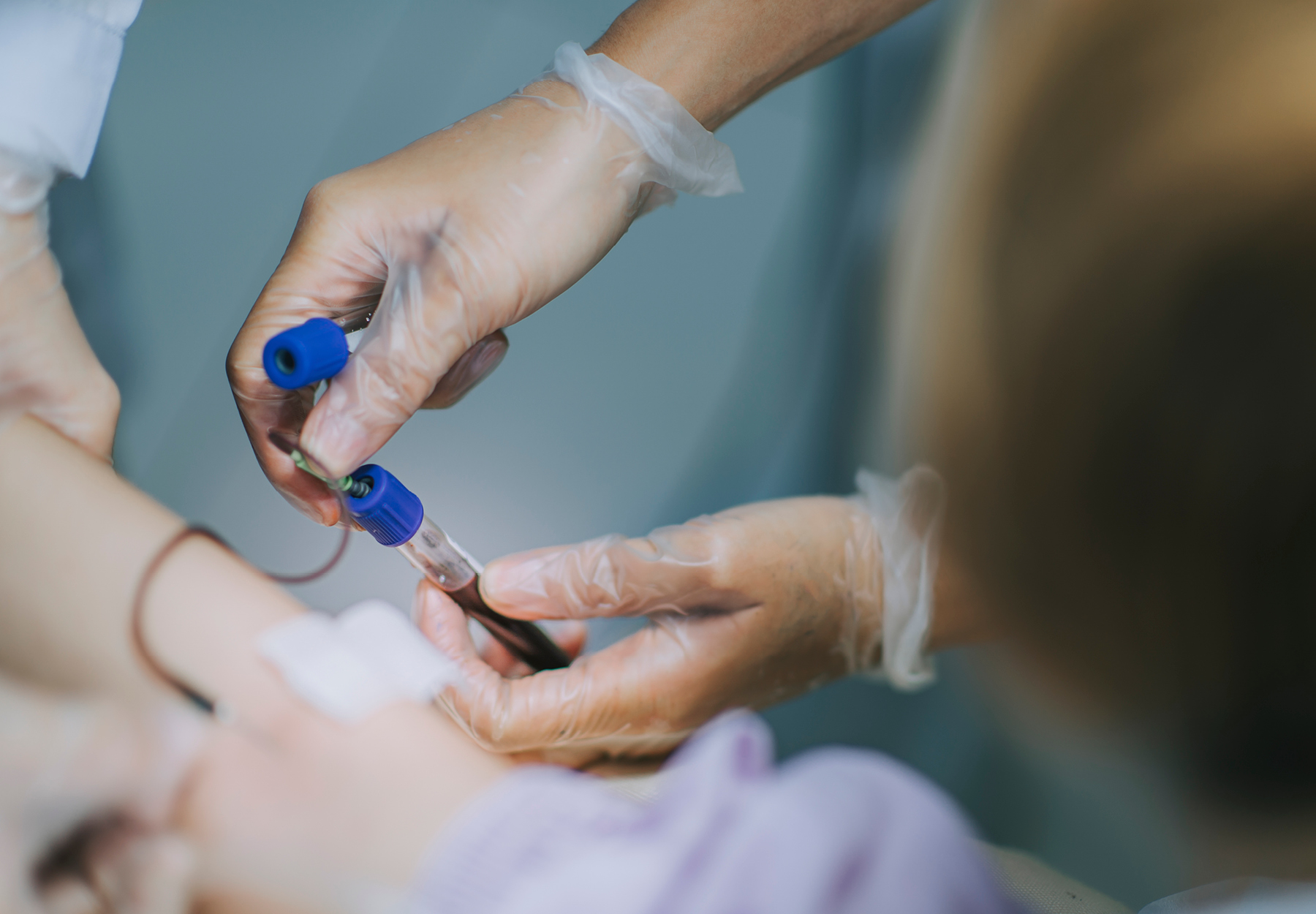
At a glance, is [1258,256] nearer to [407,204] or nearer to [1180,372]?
[1180,372]

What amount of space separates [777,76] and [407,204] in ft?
1.44

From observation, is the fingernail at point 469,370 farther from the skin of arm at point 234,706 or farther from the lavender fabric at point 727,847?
the lavender fabric at point 727,847

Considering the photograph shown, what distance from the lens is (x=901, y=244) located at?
916 millimetres

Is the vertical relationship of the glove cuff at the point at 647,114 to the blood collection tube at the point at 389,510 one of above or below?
above

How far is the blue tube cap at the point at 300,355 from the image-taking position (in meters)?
0.46

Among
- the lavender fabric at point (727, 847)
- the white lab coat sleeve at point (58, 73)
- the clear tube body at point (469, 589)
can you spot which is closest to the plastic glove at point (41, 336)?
the white lab coat sleeve at point (58, 73)

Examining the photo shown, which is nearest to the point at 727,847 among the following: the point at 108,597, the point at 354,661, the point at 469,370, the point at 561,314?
the point at 354,661

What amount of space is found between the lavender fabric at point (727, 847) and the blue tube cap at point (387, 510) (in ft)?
0.84

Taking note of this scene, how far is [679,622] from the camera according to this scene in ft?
2.44

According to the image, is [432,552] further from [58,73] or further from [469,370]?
[58,73]

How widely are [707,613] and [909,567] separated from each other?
0.79 ft

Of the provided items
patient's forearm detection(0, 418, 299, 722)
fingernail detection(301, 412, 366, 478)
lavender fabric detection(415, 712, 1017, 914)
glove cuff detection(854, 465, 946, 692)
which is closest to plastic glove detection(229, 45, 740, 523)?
fingernail detection(301, 412, 366, 478)

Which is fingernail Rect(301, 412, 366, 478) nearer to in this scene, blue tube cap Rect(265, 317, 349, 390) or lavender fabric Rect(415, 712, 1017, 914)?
blue tube cap Rect(265, 317, 349, 390)

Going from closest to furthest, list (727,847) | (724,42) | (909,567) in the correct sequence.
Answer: (727,847) → (724,42) → (909,567)
